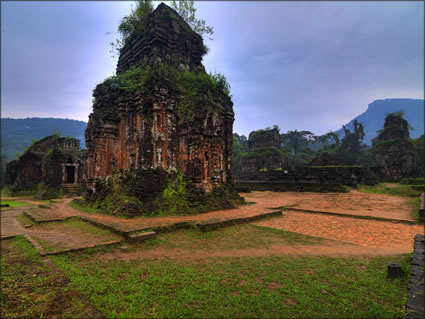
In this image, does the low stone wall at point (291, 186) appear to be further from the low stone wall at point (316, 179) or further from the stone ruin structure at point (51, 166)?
the stone ruin structure at point (51, 166)

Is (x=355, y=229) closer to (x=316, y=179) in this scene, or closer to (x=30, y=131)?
(x=316, y=179)

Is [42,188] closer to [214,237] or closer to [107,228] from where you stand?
[107,228]

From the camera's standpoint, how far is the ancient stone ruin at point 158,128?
8914 millimetres

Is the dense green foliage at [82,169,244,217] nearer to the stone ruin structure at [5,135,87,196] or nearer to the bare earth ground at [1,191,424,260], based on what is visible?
the bare earth ground at [1,191,424,260]

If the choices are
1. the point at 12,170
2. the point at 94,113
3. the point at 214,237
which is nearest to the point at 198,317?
the point at 214,237

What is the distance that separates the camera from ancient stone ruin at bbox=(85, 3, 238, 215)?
351 inches

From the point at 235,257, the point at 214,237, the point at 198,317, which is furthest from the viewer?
the point at 214,237

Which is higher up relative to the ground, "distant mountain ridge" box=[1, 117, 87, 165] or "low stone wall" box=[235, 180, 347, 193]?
"distant mountain ridge" box=[1, 117, 87, 165]

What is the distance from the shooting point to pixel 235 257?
173 inches

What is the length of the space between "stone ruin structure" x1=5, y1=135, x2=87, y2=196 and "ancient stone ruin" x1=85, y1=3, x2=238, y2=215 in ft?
41.4

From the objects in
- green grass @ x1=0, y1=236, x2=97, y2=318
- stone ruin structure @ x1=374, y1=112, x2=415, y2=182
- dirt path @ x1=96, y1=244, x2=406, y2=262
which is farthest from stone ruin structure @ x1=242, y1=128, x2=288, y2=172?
green grass @ x1=0, y1=236, x2=97, y2=318

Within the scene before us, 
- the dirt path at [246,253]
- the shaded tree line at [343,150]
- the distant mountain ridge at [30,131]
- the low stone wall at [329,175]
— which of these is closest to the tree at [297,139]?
the shaded tree line at [343,150]

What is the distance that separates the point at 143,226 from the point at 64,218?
3830mm

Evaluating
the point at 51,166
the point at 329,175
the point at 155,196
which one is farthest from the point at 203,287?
the point at 51,166
